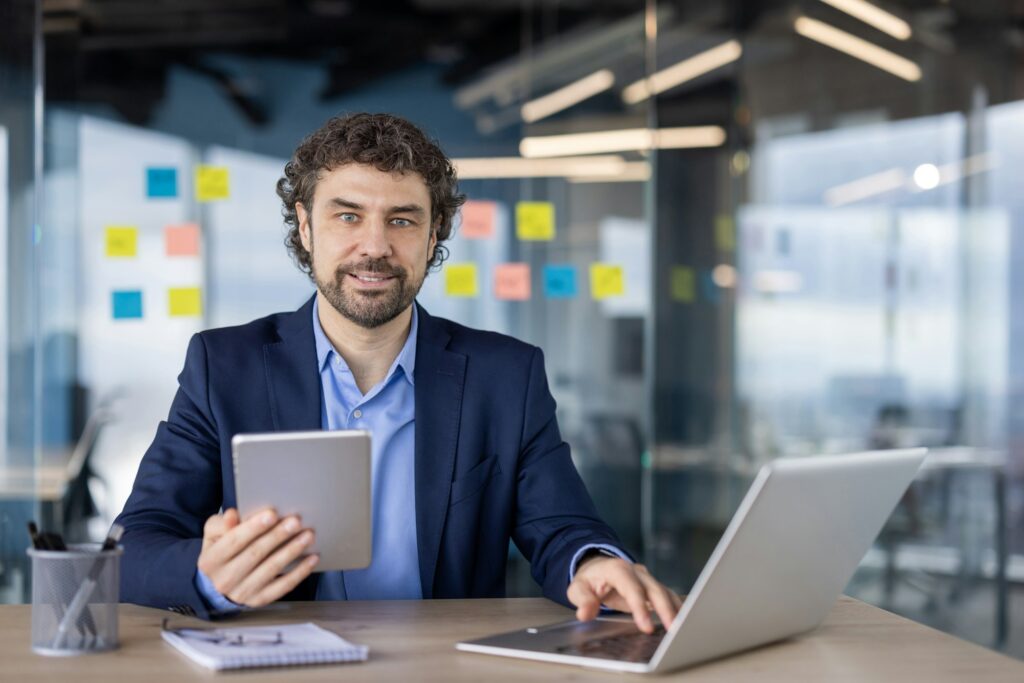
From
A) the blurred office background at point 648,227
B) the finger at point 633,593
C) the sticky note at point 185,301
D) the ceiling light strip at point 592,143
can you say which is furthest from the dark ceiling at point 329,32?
the finger at point 633,593

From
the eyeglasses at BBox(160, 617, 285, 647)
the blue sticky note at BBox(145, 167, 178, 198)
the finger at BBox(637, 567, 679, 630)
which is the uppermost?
the blue sticky note at BBox(145, 167, 178, 198)

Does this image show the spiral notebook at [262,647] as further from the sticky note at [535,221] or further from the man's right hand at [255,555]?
the sticky note at [535,221]

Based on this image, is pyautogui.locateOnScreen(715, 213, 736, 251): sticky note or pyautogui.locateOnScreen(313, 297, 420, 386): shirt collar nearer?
pyautogui.locateOnScreen(313, 297, 420, 386): shirt collar

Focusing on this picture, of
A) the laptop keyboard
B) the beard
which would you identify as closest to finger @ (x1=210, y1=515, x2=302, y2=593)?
the laptop keyboard

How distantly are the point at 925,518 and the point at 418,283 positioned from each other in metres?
A: 3.21

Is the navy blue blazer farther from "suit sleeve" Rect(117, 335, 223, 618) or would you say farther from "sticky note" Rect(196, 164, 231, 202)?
"sticky note" Rect(196, 164, 231, 202)

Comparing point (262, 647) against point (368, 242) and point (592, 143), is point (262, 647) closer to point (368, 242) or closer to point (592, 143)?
point (368, 242)

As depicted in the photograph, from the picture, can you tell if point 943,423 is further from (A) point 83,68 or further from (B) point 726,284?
(A) point 83,68

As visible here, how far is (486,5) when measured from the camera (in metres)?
5.09

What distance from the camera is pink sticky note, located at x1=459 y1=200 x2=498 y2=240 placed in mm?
4898

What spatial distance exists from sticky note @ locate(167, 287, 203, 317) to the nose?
8.91 ft

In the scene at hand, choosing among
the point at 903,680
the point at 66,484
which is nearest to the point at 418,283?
the point at 903,680

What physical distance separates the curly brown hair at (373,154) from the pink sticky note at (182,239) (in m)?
2.35

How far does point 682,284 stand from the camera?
5.01m
